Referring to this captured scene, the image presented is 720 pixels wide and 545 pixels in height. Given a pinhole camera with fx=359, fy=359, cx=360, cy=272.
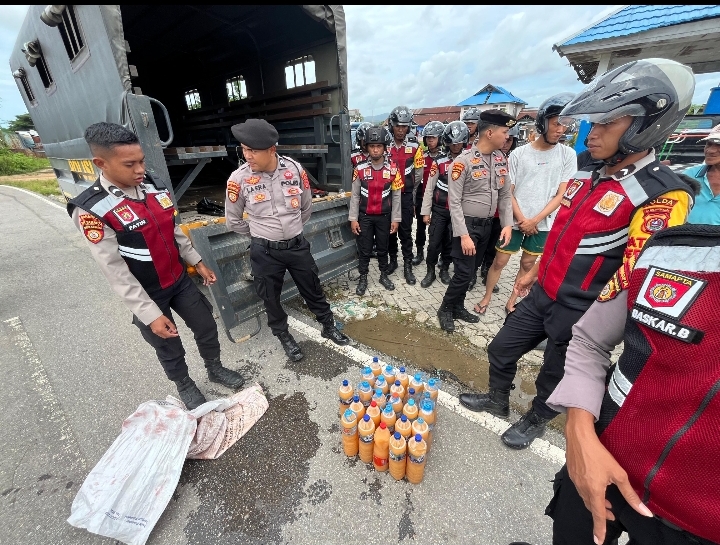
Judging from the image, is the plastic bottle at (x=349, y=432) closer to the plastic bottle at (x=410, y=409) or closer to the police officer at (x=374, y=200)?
the plastic bottle at (x=410, y=409)

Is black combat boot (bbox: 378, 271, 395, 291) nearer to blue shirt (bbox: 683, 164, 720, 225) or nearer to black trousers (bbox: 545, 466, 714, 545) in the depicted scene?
blue shirt (bbox: 683, 164, 720, 225)

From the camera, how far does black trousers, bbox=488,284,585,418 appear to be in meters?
2.24

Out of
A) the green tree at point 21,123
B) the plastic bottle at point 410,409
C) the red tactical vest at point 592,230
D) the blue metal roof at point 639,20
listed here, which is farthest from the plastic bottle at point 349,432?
the green tree at point 21,123

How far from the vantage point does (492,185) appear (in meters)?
3.62

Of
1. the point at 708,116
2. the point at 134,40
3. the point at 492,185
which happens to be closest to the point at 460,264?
the point at 492,185

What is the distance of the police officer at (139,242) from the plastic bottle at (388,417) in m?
1.56

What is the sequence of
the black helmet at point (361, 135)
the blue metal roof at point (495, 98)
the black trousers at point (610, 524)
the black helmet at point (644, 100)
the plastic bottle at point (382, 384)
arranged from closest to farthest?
the black trousers at point (610, 524)
the black helmet at point (644, 100)
the plastic bottle at point (382, 384)
the black helmet at point (361, 135)
the blue metal roof at point (495, 98)

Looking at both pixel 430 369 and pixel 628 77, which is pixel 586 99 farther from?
pixel 430 369

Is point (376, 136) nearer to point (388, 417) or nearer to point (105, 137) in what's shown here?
point (105, 137)

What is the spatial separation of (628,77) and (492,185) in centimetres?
187

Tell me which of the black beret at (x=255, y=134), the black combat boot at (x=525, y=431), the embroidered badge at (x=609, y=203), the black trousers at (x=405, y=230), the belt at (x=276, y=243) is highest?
the black beret at (x=255, y=134)

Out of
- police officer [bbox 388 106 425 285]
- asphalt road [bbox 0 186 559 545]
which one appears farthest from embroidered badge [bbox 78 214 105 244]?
police officer [bbox 388 106 425 285]

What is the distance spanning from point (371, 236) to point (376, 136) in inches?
48.9

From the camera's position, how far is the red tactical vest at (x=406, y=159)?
5230 mm
